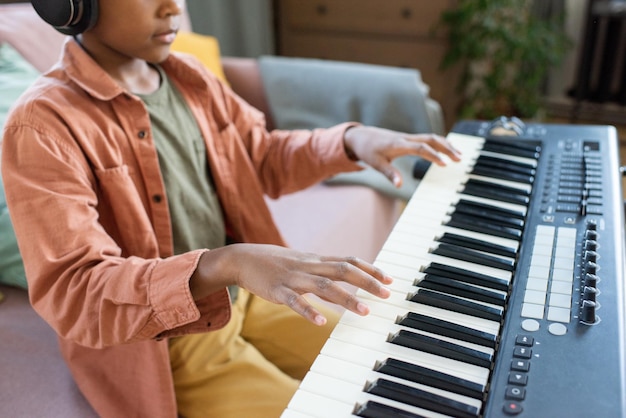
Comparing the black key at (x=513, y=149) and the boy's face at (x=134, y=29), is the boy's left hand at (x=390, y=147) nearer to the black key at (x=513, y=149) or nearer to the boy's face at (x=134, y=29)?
the black key at (x=513, y=149)

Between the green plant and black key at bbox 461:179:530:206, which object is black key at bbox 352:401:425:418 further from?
the green plant

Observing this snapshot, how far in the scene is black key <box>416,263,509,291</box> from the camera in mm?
762

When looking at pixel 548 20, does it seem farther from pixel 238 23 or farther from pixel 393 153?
pixel 393 153

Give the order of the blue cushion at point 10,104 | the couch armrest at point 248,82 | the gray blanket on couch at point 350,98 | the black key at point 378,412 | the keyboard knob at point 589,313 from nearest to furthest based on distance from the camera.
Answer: the black key at point 378,412
the keyboard knob at point 589,313
the blue cushion at point 10,104
the gray blanket on couch at point 350,98
the couch armrest at point 248,82

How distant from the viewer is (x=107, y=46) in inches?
36.2

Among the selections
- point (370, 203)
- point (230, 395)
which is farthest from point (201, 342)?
point (370, 203)

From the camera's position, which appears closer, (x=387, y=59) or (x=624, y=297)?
(x=624, y=297)

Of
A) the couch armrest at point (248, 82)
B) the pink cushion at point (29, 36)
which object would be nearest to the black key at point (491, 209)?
the pink cushion at point (29, 36)

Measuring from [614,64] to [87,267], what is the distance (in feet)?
10.2

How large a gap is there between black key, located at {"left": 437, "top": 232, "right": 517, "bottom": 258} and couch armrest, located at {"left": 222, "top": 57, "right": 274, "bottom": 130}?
122cm

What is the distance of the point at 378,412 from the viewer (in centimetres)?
57

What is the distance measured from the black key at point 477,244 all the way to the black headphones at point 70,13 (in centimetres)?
54

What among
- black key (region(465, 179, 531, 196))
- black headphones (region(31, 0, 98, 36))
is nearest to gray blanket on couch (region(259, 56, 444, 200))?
black key (region(465, 179, 531, 196))

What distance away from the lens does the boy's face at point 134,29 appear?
0.84m
